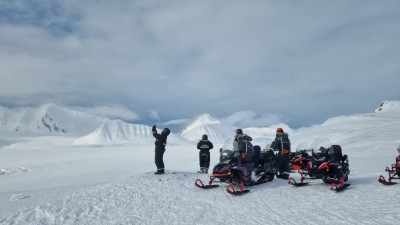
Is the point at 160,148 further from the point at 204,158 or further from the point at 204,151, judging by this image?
the point at 204,158

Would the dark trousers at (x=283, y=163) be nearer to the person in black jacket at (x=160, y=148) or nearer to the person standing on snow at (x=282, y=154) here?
the person standing on snow at (x=282, y=154)

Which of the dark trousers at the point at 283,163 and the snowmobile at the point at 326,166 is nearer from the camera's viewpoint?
the snowmobile at the point at 326,166

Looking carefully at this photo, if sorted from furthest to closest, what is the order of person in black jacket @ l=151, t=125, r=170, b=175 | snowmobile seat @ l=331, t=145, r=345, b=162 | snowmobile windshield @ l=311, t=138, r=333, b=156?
1. person in black jacket @ l=151, t=125, r=170, b=175
2. snowmobile seat @ l=331, t=145, r=345, b=162
3. snowmobile windshield @ l=311, t=138, r=333, b=156

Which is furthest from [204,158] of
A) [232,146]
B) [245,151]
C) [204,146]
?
[232,146]

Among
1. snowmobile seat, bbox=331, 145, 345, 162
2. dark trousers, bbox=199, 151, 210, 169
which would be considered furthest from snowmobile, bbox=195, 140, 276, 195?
dark trousers, bbox=199, 151, 210, 169

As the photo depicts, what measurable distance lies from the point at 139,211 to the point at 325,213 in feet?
13.7

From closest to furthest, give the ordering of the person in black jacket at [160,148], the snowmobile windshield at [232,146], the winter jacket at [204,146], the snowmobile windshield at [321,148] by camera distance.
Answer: the snowmobile windshield at [321,148] → the snowmobile windshield at [232,146] → the person in black jacket at [160,148] → the winter jacket at [204,146]

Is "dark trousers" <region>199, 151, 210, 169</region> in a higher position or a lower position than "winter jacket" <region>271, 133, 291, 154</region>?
lower

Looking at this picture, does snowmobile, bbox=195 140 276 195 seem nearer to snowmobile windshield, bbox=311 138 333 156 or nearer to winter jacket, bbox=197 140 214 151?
snowmobile windshield, bbox=311 138 333 156

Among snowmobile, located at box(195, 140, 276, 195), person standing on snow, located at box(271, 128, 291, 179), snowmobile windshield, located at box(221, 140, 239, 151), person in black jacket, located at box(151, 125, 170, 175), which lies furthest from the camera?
person in black jacket, located at box(151, 125, 170, 175)

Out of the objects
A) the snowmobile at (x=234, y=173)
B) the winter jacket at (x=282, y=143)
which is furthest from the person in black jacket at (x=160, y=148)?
the winter jacket at (x=282, y=143)

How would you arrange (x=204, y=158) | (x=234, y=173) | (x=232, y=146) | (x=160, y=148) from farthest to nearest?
1. (x=204, y=158)
2. (x=160, y=148)
3. (x=232, y=146)
4. (x=234, y=173)

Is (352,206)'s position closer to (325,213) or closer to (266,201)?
(325,213)

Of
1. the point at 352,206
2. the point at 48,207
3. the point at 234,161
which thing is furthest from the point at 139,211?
the point at 352,206
